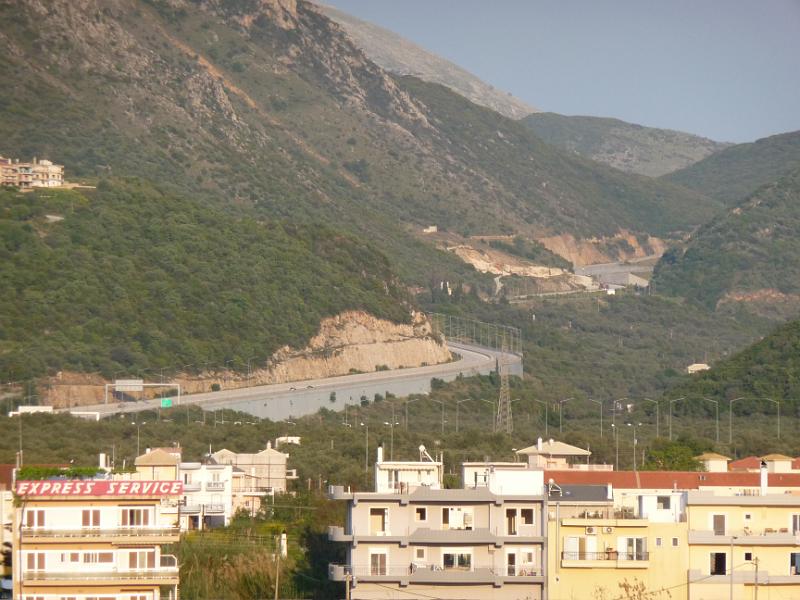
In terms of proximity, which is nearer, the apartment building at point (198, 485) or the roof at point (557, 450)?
the apartment building at point (198, 485)

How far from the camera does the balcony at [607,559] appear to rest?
216ft

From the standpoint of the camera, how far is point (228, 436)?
388 feet

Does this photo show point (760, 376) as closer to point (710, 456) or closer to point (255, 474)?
point (710, 456)

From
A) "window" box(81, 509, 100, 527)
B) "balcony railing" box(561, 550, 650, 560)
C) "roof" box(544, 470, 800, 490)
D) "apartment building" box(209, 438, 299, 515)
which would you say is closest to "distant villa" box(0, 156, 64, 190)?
"apartment building" box(209, 438, 299, 515)

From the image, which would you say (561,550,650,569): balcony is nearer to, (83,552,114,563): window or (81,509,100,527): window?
(83,552,114,563): window

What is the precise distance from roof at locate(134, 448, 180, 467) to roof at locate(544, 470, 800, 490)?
15049 millimetres

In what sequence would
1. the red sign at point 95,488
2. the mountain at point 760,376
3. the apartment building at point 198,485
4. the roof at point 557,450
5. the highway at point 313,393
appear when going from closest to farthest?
the red sign at point 95,488 < the apartment building at point 198,485 < the roof at point 557,450 < the highway at point 313,393 < the mountain at point 760,376

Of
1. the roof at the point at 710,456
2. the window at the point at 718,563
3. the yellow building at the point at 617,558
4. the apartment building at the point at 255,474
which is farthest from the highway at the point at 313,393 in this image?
the window at the point at 718,563

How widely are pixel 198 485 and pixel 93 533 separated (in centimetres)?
2683

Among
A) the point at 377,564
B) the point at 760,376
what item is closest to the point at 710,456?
the point at 377,564

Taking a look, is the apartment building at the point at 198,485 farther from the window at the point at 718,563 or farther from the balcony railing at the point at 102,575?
the window at the point at 718,563

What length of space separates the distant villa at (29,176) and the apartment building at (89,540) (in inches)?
5052

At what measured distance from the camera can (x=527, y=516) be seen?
6712cm

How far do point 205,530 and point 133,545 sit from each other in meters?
19.3
